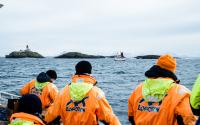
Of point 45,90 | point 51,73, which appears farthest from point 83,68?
point 51,73

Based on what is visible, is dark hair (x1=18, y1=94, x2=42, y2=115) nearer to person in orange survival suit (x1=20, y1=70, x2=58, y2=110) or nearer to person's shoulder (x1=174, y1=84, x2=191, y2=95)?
person's shoulder (x1=174, y1=84, x2=191, y2=95)

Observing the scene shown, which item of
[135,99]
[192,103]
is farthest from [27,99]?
[192,103]

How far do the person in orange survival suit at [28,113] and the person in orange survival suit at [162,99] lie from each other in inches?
60.1

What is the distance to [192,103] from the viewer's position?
3760 mm

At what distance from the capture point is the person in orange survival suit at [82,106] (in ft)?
21.5

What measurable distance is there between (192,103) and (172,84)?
188 centimetres

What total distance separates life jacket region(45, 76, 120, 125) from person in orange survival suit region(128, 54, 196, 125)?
0.67m

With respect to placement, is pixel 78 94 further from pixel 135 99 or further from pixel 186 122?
pixel 186 122

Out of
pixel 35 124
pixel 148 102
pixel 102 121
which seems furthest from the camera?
pixel 102 121

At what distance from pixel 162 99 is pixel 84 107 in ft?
4.79

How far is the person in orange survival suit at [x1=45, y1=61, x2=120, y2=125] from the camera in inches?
258

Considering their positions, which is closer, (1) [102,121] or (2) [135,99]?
(2) [135,99]

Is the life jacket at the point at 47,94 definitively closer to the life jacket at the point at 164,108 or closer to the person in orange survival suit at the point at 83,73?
the person in orange survival suit at the point at 83,73

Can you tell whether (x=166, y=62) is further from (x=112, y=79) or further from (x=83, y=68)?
(x=112, y=79)
